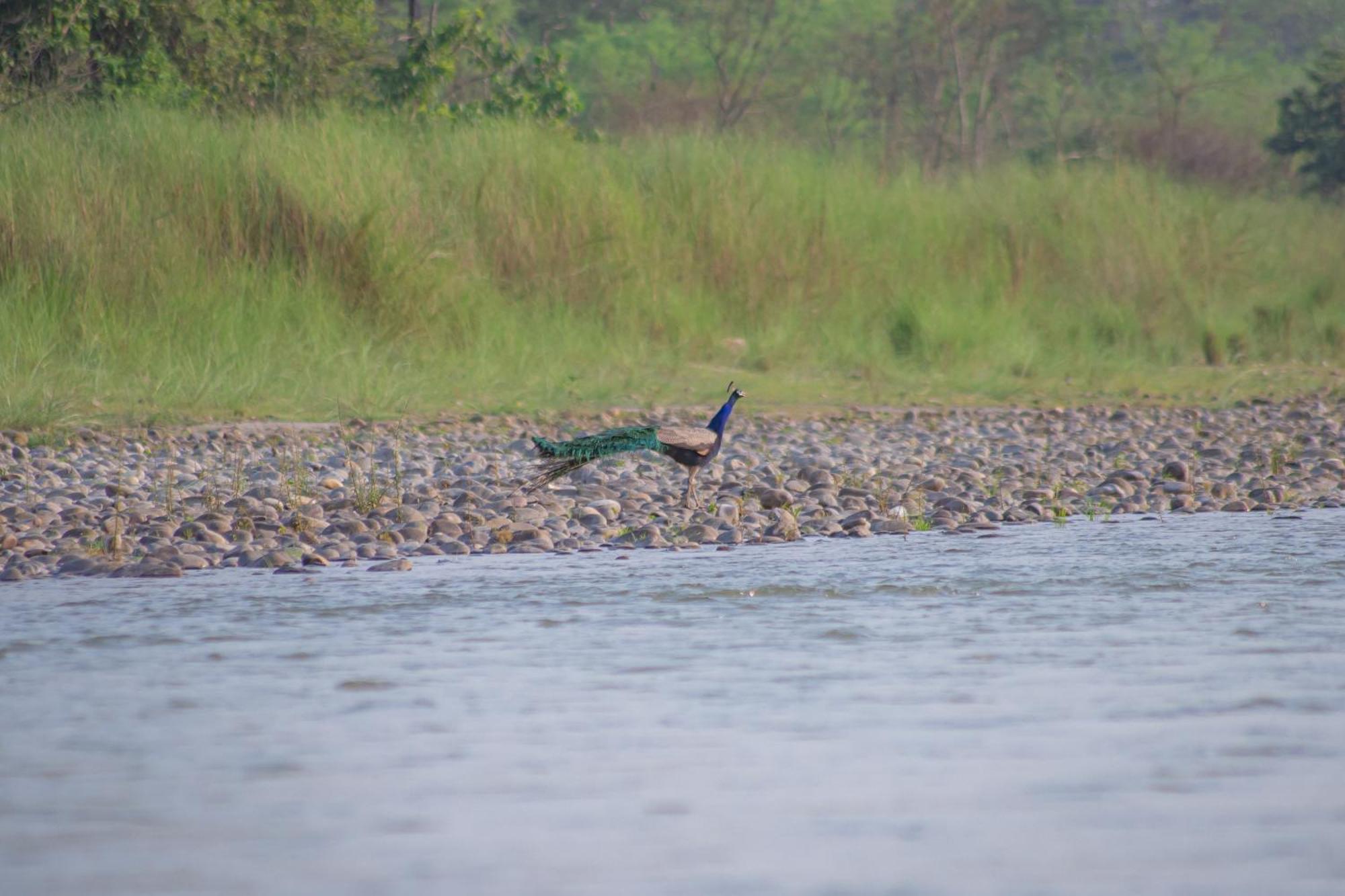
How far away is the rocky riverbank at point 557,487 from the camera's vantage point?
Answer: 641cm

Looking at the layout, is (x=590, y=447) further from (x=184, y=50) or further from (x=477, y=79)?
(x=477, y=79)

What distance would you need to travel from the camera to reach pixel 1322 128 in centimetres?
2447

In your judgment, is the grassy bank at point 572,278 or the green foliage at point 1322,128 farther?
the green foliage at point 1322,128

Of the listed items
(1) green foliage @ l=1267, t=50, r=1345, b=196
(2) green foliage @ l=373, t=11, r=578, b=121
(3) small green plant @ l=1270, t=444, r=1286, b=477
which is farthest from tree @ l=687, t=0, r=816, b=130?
(3) small green plant @ l=1270, t=444, r=1286, b=477

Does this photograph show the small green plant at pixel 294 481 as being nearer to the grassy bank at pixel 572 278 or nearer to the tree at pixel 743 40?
the grassy bank at pixel 572 278

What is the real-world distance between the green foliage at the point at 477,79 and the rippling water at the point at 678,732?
10.1 metres

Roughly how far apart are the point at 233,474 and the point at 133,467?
1.73 ft

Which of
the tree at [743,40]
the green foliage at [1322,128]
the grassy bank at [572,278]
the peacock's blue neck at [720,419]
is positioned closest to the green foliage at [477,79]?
the grassy bank at [572,278]

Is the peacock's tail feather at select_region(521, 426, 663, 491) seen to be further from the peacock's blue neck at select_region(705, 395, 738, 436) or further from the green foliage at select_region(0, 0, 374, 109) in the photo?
the green foliage at select_region(0, 0, 374, 109)

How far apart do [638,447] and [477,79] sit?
13267 millimetres

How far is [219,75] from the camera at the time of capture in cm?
1538

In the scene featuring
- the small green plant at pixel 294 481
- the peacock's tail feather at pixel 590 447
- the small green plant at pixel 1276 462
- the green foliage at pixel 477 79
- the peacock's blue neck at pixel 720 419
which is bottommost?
the small green plant at pixel 1276 462

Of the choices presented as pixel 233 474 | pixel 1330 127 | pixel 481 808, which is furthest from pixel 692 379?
pixel 1330 127

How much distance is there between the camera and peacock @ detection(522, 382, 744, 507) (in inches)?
280
